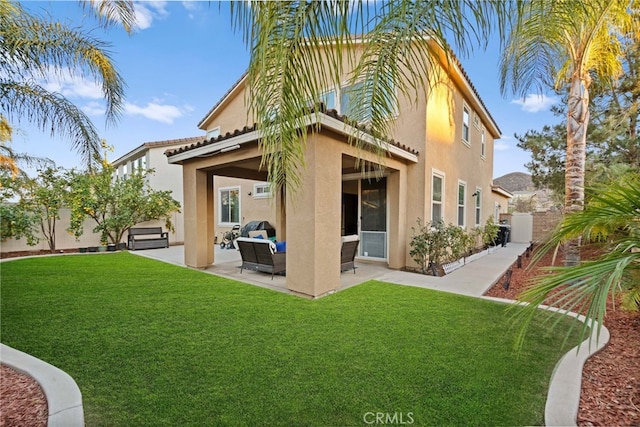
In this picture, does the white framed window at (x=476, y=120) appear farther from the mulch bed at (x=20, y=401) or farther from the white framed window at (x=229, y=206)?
the mulch bed at (x=20, y=401)

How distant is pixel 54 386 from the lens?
9.71 ft

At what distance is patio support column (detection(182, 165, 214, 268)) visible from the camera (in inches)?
360

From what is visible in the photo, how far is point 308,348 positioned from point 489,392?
2092 millimetres

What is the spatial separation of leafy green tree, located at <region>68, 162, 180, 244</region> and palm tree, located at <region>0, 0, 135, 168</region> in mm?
8191

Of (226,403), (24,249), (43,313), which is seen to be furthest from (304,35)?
(24,249)

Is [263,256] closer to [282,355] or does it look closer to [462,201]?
[282,355]

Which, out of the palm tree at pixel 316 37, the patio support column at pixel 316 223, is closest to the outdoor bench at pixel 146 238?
the patio support column at pixel 316 223

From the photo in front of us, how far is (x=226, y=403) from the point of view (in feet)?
9.30

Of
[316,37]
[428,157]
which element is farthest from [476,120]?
[316,37]

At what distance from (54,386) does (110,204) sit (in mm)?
13176

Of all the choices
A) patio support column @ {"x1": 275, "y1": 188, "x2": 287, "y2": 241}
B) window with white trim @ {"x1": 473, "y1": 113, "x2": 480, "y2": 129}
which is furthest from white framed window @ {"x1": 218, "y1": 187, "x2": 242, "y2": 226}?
window with white trim @ {"x1": 473, "y1": 113, "x2": 480, "y2": 129}

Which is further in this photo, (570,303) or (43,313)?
(43,313)

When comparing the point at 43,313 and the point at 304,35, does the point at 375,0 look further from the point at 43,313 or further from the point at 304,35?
the point at 43,313

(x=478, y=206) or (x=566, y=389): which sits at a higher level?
(x=478, y=206)
